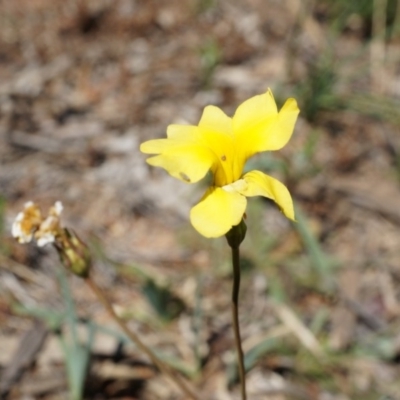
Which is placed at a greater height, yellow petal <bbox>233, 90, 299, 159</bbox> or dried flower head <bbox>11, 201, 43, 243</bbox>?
yellow petal <bbox>233, 90, 299, 159</bbox>

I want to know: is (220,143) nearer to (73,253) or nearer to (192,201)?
(73,253)

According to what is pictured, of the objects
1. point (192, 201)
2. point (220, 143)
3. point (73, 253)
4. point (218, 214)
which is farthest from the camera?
point (192, 201)

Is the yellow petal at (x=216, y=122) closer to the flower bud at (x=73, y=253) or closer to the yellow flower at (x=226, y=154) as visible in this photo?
the yellow flower at (x=226, y=154)

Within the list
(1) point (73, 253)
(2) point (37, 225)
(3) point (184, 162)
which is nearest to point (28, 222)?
(2) point (37, 225)

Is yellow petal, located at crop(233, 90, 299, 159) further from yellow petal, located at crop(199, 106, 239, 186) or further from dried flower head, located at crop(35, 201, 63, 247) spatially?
dried flower head, located at crop(35, 201, 63, 247)

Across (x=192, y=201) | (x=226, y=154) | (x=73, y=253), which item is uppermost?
(x=226, y=154)

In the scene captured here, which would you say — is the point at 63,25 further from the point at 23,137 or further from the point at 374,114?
the point at 374,114

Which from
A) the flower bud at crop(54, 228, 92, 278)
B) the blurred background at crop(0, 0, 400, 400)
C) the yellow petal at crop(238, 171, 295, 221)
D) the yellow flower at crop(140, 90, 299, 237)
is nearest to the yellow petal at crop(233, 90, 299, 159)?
the yellow flower at crop(140, 90, 299, 237)
